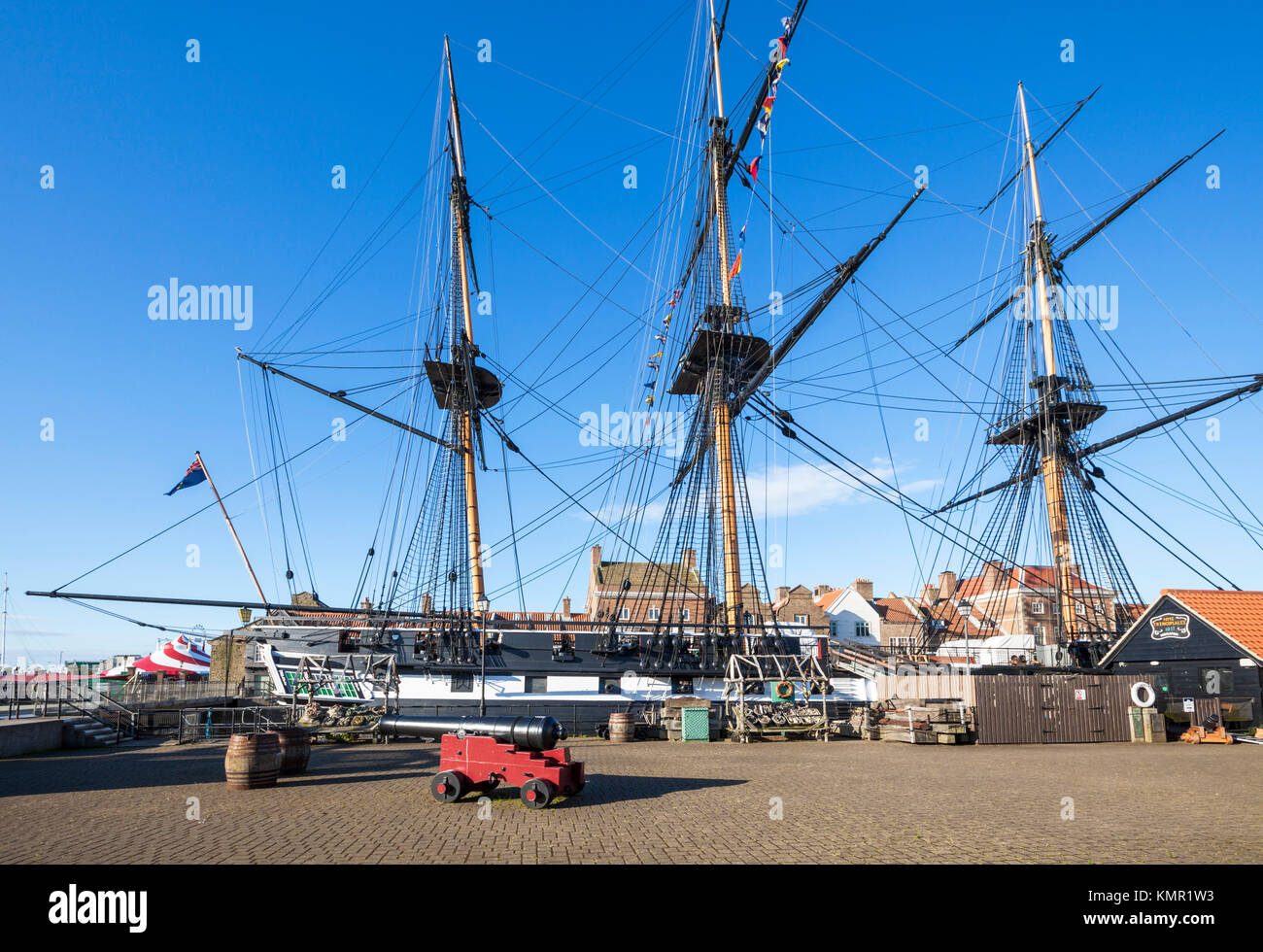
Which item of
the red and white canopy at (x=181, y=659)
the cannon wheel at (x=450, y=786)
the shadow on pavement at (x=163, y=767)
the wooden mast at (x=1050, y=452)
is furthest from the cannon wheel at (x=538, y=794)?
the red and white canopy at (x=181, y=659)

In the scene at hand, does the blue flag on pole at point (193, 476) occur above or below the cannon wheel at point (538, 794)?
above

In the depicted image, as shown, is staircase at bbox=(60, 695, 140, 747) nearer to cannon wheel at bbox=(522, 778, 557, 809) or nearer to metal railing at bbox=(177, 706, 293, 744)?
metal railing at bbox=(177, 706, 293, 744)

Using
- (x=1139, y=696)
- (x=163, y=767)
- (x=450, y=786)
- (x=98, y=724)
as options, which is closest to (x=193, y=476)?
(x=98, y=724)

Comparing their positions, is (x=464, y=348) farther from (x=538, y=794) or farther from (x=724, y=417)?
(x=538, y=794)

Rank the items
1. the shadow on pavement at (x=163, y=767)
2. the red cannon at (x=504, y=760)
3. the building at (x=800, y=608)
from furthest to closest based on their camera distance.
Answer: the building at (x=800, y=608), the shadow on pavement at (x=163, y=767), the red cannon at (x=504, y=760)

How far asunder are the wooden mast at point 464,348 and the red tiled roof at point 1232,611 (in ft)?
87.4

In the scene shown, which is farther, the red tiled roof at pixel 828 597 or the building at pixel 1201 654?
the red tiled roof at pixel 828 597

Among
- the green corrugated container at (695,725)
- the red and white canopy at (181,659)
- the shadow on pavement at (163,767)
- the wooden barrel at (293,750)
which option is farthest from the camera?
the red and white canopy at (181,659)

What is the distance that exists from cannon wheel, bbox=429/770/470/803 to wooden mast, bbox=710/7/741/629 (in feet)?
60.9

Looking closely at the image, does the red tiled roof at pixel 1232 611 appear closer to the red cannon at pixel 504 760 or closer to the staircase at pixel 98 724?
the red cannon at pixel 504 760

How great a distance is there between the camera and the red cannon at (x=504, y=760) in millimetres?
11850

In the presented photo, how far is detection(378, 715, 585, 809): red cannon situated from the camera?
1185cm

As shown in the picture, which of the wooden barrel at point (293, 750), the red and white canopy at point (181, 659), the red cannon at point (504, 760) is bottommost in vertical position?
the red and white canopy at point (181, 659)

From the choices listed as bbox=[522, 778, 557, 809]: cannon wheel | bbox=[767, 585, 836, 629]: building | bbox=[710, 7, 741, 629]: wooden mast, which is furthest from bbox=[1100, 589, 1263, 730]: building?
bbox=[767, 585, 836, 629]: building
